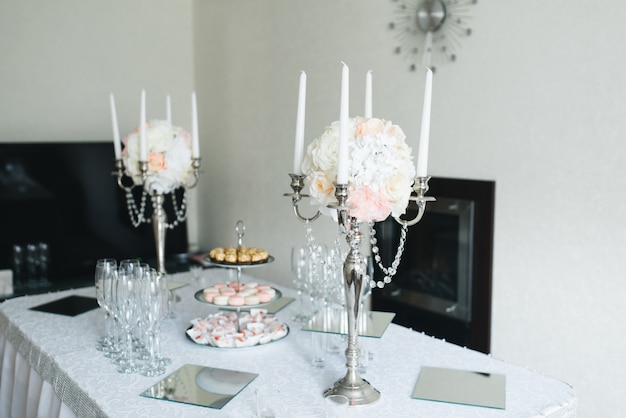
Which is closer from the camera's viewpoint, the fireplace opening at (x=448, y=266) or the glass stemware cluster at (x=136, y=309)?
the glass stemware cluster at (x=136, y=309)

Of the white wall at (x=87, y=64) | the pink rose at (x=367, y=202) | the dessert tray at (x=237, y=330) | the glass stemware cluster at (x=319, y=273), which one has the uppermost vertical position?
the white wall at (x=87, y=64)

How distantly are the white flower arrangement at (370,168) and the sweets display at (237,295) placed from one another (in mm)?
640

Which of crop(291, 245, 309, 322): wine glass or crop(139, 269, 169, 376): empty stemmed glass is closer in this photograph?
crop(139, 269, 169, 376): empty stemmed glass

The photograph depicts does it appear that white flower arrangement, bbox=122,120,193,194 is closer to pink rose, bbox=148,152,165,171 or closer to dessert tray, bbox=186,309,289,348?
pink rose, bbox=148,152,165,171

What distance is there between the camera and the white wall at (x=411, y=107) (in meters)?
2.44

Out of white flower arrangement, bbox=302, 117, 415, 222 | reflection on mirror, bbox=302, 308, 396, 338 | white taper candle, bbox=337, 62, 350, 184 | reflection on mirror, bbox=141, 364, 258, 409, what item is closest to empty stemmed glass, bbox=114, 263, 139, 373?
reflection on mirror, bbox=141, 364, 258, 409

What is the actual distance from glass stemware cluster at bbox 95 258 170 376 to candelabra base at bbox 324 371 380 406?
530 millimetres

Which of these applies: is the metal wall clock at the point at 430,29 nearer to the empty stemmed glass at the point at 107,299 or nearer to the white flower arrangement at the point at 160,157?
the white flower arrangement at the point at 160,157

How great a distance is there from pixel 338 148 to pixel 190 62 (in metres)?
3.64

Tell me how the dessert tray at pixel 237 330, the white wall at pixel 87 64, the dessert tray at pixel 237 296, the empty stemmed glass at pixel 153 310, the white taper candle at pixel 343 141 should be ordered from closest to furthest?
1. the white taper candle at pixel 343 141
2. the empty stemmed glass at pixel 153 310
3. the dessert tray at pixel 237 330
4. the dessert tray at pixel 237 296
5. the white wall at pixel 87 64

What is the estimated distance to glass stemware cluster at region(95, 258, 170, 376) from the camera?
1745 mm

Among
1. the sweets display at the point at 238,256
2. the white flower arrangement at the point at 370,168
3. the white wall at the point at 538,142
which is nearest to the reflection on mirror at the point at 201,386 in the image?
the sweets display at the point at 238,256

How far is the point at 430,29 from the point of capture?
9.84ft

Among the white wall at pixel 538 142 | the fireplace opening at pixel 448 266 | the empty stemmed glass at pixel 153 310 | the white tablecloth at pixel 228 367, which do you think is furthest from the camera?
the fireplace opening at pixel 448 266
